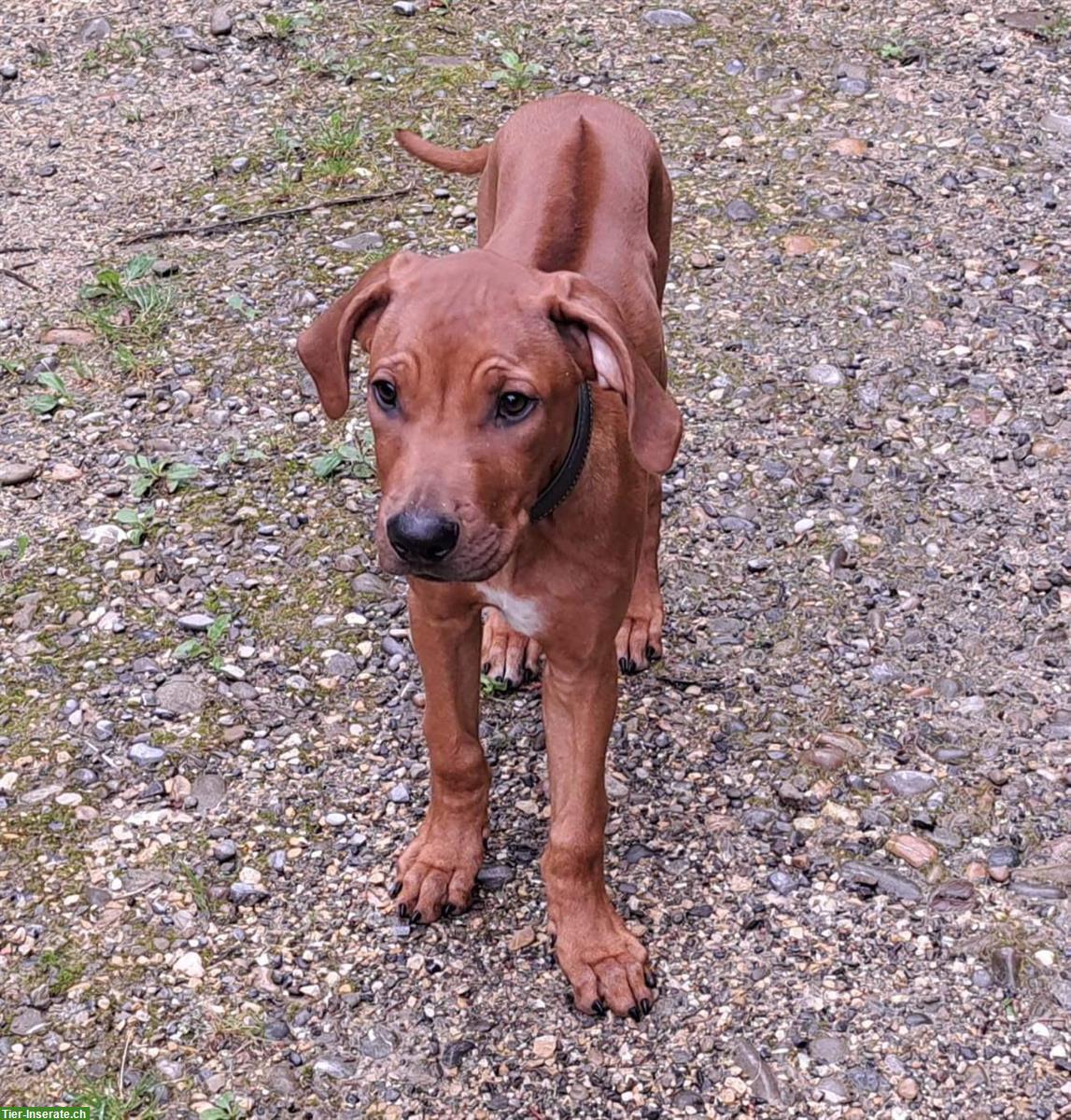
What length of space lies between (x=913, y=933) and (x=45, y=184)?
196 inches

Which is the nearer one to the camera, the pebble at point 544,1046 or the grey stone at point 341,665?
the pebble at point 544,1046

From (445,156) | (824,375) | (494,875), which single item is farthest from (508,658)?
(824,375)

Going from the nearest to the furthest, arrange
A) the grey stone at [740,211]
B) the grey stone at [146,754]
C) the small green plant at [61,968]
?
1. the small green plant at [61,968]
2. the grey stone at [146,754]
3. the grey stone at [740,211]

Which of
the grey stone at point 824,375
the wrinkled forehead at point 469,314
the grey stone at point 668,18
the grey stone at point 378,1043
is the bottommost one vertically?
the grey stone at point 378,1043

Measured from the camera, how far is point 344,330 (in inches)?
133

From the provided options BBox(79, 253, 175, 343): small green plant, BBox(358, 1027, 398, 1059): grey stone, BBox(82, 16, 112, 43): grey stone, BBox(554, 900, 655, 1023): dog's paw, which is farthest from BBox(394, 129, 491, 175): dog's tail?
BBox(82, 16, 112, 43): grey stone

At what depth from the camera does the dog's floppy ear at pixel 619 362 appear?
3.17 metres

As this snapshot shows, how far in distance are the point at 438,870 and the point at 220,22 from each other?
17.3ft

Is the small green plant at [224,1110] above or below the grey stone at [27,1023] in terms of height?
above

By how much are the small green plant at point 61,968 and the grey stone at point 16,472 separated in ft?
6.49

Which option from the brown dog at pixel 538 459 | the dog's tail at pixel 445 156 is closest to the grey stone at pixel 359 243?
the dog's tail at pixel 445 156

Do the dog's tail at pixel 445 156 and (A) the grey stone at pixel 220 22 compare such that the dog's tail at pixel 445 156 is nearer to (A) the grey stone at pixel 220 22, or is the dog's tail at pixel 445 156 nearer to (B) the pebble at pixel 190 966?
(B) the pebble at pixel 190 966

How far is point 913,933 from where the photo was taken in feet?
12.8

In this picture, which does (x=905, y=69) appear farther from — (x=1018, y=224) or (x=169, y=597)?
(x=169, y=597)
